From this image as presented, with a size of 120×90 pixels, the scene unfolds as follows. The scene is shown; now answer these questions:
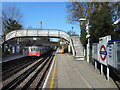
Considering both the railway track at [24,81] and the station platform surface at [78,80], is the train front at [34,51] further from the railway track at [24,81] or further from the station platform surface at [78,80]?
the station platform surface at [78,80]

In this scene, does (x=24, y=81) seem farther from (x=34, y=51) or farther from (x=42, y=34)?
(x=42, y=34)

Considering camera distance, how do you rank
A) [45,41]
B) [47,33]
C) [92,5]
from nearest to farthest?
1. [92,5]
2. [47,33]
3. [45,41]

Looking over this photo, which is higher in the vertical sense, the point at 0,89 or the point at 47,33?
the point at 47,33

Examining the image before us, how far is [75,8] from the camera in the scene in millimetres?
26734

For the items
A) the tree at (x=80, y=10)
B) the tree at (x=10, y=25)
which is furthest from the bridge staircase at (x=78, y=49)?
the tree at (x=10, y=25)

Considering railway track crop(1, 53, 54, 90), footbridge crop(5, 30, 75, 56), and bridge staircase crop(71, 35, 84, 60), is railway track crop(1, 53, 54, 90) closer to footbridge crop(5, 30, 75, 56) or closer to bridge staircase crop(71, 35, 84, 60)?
bridge staircase crop(71, 35, 84, 60)

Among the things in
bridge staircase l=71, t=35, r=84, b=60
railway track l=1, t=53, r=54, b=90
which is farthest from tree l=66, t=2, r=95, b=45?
railway track l=1, t=53, r=54, b=90

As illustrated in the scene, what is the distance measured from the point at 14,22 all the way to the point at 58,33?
16.9m

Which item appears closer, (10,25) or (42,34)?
(42,34)

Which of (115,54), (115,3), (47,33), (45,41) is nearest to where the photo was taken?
(115,54)

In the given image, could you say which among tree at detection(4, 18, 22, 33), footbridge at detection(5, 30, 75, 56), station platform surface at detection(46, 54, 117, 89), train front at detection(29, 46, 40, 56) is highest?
tree at detection(4, 18, 22, 33)

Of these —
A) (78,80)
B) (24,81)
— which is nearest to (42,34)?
(24,81)

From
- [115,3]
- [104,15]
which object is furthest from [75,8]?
[104,15]

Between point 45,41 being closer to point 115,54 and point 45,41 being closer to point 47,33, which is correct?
point 47,33
